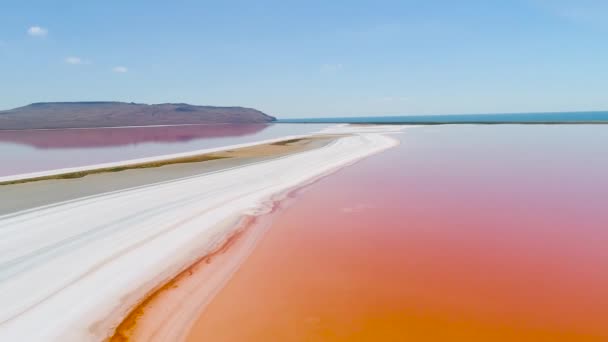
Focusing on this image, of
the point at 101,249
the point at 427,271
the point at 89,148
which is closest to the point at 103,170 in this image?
the point at 101,249

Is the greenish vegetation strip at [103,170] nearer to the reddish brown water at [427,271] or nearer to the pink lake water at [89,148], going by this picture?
the pink lake water at [89,148]

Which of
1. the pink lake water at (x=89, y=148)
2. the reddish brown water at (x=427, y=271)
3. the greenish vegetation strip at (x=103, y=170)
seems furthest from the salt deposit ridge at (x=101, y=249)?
the pink lake water at (x=89, y=148)

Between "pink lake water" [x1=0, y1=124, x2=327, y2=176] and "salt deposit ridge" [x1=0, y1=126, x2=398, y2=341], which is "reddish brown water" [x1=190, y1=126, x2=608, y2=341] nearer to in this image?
"salt deposit ridge" [x1=0, y1=126, x2=398, y2=341]

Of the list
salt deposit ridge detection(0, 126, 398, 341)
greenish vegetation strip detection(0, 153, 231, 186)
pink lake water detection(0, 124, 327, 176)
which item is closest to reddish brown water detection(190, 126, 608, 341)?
salt deposit ridge detection(0, 126, 398, 341)

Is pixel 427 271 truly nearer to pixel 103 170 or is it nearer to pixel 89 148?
pixel 103 170

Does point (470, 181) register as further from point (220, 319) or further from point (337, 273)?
point (220, 319)

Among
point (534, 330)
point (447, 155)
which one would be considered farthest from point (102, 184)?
point (447, 155)

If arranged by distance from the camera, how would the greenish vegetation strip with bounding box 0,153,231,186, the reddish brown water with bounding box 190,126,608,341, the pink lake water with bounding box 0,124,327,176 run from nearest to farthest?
the reddish brown water with bounding box 190,126,608,341
the greenish vegetation strip with bounding box 0,153,231,186
the pink lake water with bounding box 0,124,327,176
